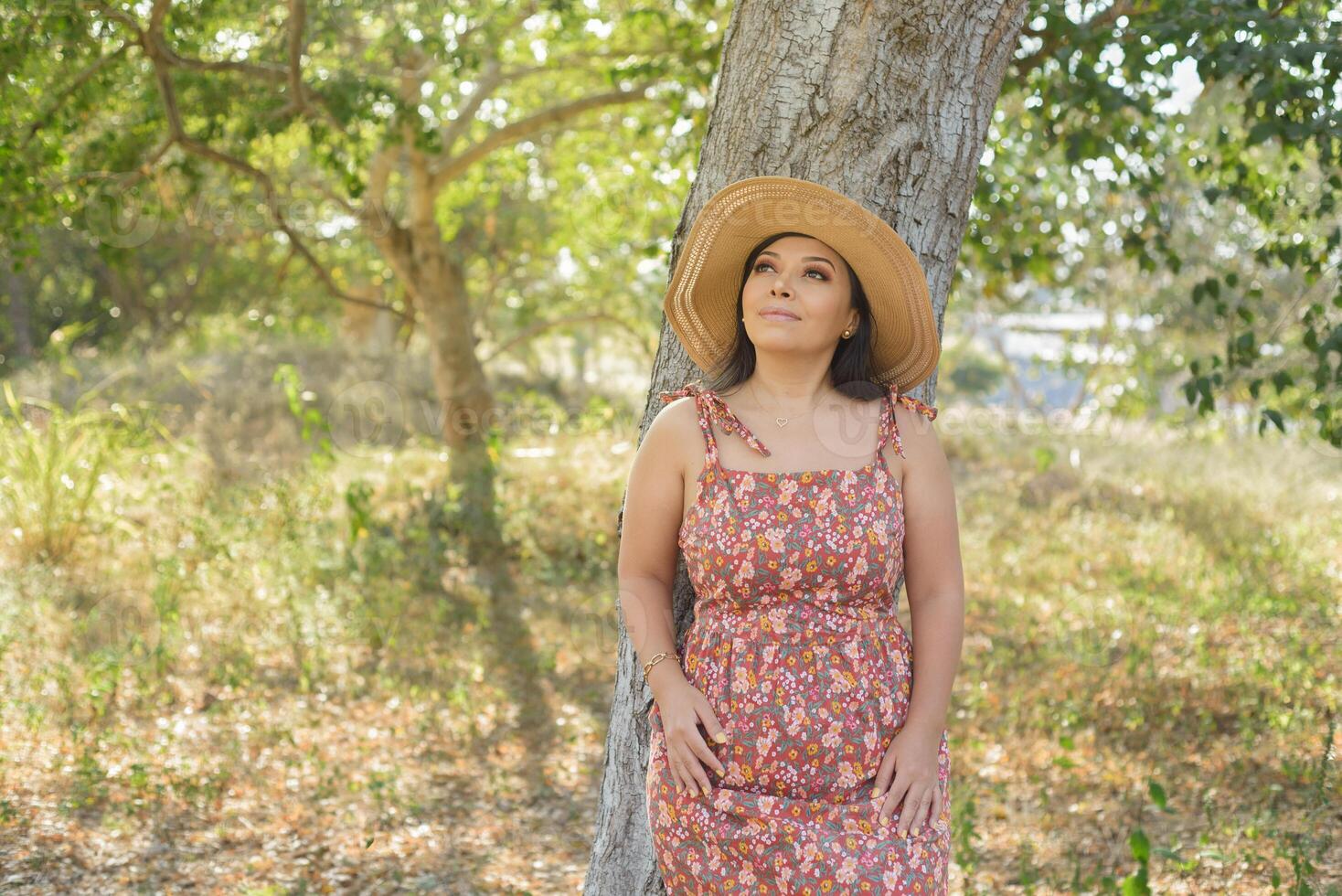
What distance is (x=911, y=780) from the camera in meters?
2.12

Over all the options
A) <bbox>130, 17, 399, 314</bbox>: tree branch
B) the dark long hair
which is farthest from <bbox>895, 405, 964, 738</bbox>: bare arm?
<bbox>130, 17, 399, 314</bbox>: tree branch

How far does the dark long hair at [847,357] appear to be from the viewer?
2.36m

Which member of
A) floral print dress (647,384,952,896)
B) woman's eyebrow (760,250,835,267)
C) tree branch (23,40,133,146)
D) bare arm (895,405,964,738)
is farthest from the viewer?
tree branch (23,40,133,146)

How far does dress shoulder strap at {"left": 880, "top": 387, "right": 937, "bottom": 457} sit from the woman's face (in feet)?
0.52

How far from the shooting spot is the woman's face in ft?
7.48

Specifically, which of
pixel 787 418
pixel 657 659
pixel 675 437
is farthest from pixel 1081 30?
pixel 657 659

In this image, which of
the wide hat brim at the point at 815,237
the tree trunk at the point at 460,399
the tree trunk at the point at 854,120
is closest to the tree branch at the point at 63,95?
the tree trunk at the point at 460,399

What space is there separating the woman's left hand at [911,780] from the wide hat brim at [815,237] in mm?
731

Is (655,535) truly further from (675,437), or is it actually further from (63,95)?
(63,95)

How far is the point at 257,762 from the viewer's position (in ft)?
→ 15.3

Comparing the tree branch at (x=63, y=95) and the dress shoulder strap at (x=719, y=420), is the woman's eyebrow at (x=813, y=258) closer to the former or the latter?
the dress shoulder strap at (x=719, y=420)

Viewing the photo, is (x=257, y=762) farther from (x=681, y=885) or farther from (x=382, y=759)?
(x=681, y=885)

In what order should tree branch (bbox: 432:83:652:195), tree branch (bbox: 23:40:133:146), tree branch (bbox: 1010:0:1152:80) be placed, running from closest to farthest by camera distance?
tree branch (bbox: 1010:0:1152:80), tree branch (bbox: 23:40:133:146), tree branch (bbox: 432:83:652:195)

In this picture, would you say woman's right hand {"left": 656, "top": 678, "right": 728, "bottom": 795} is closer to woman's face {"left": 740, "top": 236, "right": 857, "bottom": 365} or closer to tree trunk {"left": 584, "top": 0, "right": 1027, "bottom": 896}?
tree trunk {"left": 584, "top": 0, "right": 1027, "bottom": 896}
